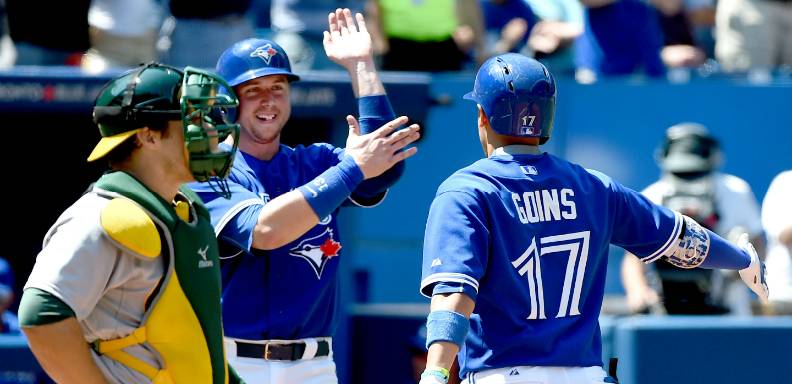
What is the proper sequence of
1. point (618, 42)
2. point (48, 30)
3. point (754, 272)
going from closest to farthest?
point (754, 272) → point (48, 30) → point (618, 42)

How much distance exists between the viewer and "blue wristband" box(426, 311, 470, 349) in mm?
3543

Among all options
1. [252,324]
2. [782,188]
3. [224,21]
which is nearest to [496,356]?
[252,324]

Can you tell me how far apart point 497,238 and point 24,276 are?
5.04 meters

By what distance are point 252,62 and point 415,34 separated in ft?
12.6

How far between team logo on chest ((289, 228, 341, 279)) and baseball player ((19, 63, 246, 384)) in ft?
3.50

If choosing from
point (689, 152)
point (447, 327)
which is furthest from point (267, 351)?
point (689, 152)

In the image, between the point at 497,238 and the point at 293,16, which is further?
the point at 293,16

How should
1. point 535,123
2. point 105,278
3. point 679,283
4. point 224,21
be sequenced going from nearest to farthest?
1. point 105,278
2. point 535,123
3. point 679,283
4. point 224,21

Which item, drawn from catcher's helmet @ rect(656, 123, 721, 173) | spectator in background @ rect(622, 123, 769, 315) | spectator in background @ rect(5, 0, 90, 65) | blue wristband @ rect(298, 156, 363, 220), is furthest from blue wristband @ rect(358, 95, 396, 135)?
spectator in background @ rect(5, 0, 90, 65)

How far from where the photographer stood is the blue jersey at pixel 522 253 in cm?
373

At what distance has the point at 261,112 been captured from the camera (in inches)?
182

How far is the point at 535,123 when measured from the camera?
391cm

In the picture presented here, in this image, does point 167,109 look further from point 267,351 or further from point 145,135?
point 267,351

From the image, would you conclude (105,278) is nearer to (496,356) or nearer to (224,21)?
(496,356)
